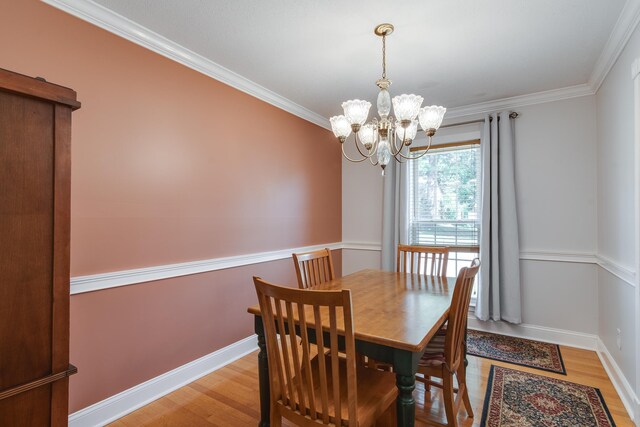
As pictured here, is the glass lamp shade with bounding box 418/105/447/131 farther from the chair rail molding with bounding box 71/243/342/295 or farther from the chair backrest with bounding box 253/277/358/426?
the chair rail molding with bounding box 71/243/342/295

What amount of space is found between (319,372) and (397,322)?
0.42 m

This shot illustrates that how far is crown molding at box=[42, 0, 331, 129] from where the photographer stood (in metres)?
1.83

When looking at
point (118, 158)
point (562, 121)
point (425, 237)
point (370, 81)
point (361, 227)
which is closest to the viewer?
point (118, 158)

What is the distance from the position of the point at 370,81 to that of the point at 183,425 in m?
2.95

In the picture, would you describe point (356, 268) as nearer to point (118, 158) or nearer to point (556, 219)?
point (556, 219)

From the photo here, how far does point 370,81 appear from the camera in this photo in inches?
113

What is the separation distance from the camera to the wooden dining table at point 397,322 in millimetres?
1271

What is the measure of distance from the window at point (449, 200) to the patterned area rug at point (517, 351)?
82cm

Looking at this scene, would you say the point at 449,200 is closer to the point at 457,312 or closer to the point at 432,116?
the point at 432,116

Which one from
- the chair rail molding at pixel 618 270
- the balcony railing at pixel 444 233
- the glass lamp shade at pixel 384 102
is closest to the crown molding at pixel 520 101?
the balcony railing at pixel 444 233

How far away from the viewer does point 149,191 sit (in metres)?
2.17

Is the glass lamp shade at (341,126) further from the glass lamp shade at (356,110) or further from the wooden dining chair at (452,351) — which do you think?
the wooden dining chair at (452,351)

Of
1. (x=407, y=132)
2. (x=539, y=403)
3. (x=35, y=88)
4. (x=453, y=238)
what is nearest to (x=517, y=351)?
(x=539, y=403)

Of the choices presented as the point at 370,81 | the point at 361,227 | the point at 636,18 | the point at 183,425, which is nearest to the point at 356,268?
the point at 361,227
